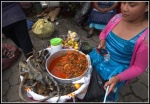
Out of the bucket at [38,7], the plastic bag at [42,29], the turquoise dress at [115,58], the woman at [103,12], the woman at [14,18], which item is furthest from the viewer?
the bucket at [38,7]

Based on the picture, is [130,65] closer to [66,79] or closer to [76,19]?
[66,79]

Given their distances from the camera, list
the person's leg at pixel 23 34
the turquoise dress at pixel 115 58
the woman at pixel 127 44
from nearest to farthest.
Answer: the woman at pixel 127 44
the turquoise dress at pixel 115 58
the person's leg at pixel 23 34

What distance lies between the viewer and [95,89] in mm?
1465

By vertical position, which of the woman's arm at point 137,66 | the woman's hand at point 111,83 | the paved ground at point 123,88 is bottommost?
the paved ground at point 123,88

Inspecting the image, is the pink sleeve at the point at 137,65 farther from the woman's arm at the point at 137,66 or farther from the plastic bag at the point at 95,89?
the plastic bag at the point at 95,89

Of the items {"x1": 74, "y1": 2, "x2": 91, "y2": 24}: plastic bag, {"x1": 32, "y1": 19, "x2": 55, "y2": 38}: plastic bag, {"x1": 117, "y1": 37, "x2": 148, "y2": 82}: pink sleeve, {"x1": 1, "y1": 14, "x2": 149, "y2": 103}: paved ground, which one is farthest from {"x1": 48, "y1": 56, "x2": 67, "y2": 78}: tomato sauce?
{"x1": 74, "y1": 2, "x2": 91, "y2": 24}: plastic bag

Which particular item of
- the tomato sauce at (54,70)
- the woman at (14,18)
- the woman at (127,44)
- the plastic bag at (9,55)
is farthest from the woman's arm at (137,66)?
the plastic bag at (9,55)

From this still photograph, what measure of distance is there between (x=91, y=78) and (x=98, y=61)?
25 cm

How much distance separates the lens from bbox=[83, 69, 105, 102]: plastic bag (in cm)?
146

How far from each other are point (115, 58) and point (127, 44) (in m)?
0.21

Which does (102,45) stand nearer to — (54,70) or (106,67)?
(106,67)

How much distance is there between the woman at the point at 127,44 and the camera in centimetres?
137

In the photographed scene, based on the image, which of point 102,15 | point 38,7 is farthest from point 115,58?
point 38,7

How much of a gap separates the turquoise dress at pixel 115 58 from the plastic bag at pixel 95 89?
12 centimetres
